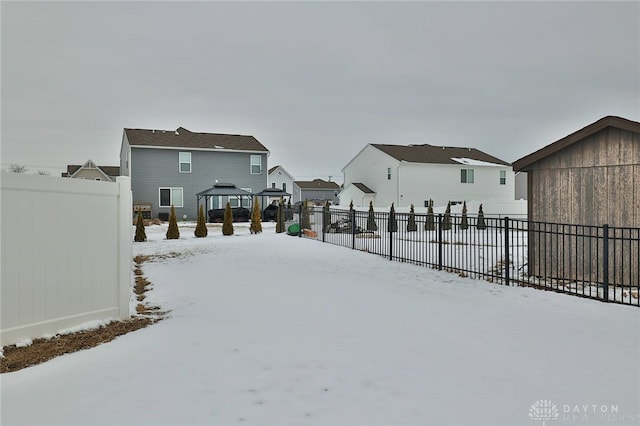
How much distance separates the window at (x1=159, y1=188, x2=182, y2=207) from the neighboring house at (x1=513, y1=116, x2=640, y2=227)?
25469 millimetres

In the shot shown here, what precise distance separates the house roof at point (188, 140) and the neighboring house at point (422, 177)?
969 cm

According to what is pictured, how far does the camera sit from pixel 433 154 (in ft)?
124

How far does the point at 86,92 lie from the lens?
806 inches

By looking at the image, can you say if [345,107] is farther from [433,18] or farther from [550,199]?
[550,199]

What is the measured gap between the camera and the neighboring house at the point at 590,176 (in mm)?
9508

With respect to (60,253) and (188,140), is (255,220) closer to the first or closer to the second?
(188,140)

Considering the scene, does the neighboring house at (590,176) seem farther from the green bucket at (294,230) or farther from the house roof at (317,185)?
the house roof at (317,185)

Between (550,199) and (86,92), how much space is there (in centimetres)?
2016

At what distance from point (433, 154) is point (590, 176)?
28.2 metres

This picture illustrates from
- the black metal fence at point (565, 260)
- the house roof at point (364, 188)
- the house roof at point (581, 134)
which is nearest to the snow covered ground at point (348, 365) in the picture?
the black metal fence at point (565, 260)

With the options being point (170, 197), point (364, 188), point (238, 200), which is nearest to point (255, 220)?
point (238, 200)

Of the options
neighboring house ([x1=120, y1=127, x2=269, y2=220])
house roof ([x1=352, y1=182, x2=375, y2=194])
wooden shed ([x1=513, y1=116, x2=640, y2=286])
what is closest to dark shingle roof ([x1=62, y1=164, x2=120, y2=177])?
neighboring house ([x1=120, y1=127, x2=269, y2=220])

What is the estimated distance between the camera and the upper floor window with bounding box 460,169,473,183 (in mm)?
36938

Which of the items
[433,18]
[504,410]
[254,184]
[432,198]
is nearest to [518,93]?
[433,18]
